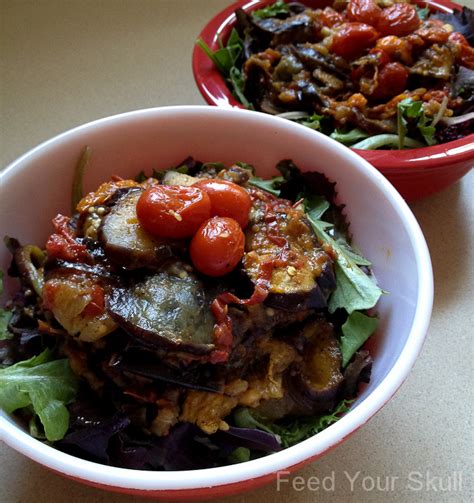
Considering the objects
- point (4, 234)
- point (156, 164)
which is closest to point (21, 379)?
point (4, 234)

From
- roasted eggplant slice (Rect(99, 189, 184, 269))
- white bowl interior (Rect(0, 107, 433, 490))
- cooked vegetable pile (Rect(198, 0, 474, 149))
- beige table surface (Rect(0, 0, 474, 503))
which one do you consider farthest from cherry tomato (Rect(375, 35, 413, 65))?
roasted eggplant slice (Rect(99, 189, 184, 269))

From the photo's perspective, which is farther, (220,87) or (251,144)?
(220,87)

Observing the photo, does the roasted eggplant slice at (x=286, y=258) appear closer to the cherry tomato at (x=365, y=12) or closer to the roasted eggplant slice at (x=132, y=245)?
the roasted eggplant slice at (x=132, y=245)

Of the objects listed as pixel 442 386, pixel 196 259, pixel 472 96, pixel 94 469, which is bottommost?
pixel 442 386

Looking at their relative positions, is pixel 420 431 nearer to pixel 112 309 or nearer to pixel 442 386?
pixel 442 386

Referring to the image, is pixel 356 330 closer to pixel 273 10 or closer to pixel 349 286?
pixel 349 286

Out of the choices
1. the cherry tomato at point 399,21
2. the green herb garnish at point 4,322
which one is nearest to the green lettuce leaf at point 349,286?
the green herb garnish at point 4,322

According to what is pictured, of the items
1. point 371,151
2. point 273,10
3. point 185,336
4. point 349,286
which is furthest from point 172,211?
point 273,10
